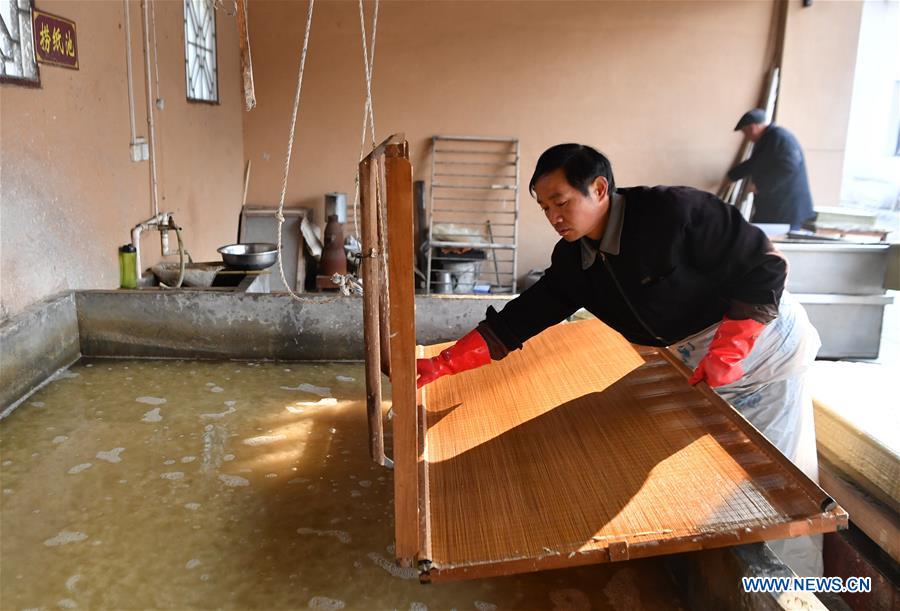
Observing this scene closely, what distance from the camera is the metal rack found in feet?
22.7

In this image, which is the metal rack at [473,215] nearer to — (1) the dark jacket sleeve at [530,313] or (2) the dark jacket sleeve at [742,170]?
(2) the dark jacket sleeve at [742,170]

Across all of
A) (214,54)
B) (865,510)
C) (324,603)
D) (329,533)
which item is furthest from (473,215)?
(324,603)

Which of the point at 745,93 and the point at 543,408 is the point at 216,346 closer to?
the point at 543,408

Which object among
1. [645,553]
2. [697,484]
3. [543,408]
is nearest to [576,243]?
[543,408]

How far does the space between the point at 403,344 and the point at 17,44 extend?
2634 mm

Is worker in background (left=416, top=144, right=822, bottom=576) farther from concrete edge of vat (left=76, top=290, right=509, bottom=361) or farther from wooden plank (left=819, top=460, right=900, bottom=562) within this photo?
concrete edge of vat (left=76, top=290, right=509, bottom=361)

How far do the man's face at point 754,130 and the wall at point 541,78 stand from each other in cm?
52

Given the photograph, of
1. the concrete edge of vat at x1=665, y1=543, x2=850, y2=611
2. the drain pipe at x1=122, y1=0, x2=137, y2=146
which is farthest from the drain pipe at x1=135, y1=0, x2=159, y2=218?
the concrete edge of vat at x1=665, y1=543, x2=850, y2=611

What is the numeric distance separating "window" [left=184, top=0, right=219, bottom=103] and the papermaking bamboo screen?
13.1 feet

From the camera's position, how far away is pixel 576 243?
6.70 ft

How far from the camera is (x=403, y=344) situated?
134cm

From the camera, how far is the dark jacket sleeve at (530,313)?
2.12m

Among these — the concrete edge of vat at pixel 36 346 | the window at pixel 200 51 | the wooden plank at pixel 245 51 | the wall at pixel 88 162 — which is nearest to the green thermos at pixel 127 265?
the wall at pixel 88 162

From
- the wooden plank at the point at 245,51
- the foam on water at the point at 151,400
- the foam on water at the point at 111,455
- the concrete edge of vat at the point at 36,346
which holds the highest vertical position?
the wooden plank at the point at 245,51
